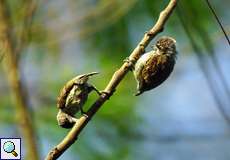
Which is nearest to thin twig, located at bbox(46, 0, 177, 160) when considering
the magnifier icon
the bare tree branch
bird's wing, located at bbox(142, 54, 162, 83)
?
bird's wing, located at bbox(142, 54, 162, 83)

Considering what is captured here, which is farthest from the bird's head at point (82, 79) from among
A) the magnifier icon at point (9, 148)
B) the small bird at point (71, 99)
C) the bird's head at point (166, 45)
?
the magnifier icon at point (9, 148)

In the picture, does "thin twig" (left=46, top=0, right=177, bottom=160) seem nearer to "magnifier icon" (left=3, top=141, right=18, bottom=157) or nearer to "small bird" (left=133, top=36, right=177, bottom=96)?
"small bird" (left=133, top=36, right=177, bottom=96)

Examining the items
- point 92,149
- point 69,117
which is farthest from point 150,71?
point 92,149

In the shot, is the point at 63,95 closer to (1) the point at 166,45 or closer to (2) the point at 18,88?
(1) the point at 166,45

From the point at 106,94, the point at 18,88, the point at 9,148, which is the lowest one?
the point at 106,94

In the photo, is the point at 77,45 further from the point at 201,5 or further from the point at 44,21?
the point at 201,5

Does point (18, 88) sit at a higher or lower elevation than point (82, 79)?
higher

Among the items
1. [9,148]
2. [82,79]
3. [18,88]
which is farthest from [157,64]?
[18,88]
